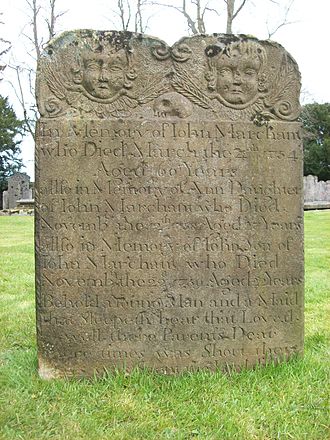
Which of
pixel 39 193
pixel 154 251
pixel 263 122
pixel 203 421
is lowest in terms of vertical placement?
pixel 203 421

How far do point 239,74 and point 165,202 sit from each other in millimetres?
1130

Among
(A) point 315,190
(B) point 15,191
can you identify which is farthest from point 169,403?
(A) point 315,190

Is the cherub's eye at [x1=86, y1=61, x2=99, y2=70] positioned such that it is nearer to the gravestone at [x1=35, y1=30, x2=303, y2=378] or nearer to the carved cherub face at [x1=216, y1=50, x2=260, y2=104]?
the gravestone at [x1=35, y1=30, x2=303, y2=378]

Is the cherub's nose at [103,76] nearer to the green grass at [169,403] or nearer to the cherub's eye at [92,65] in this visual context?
the cherub's eye at [92,65]

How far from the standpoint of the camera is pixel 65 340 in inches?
153

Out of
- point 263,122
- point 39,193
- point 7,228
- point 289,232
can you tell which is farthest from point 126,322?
point 7,228

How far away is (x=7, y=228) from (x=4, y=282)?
1016 centimetres

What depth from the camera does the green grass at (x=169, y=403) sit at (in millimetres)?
3113

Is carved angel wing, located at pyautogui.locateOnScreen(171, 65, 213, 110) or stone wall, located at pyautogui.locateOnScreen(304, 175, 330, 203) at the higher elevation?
carved angel wing, located at pyautogui.locateOnScreen(171, 65, 213, 110)

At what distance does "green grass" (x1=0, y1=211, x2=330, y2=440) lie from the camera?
3113 mm

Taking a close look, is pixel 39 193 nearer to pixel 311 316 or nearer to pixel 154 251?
pixel 154 251

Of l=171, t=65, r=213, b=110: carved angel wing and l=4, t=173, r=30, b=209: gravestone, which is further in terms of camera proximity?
l=4, t=173, r=30, b=209: gravestone

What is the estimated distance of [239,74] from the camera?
401 centimetres

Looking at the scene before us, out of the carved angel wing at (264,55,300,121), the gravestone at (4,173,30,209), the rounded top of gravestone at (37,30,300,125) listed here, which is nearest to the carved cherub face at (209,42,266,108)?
the rounded top of gravestone at (37,30,300,125)
